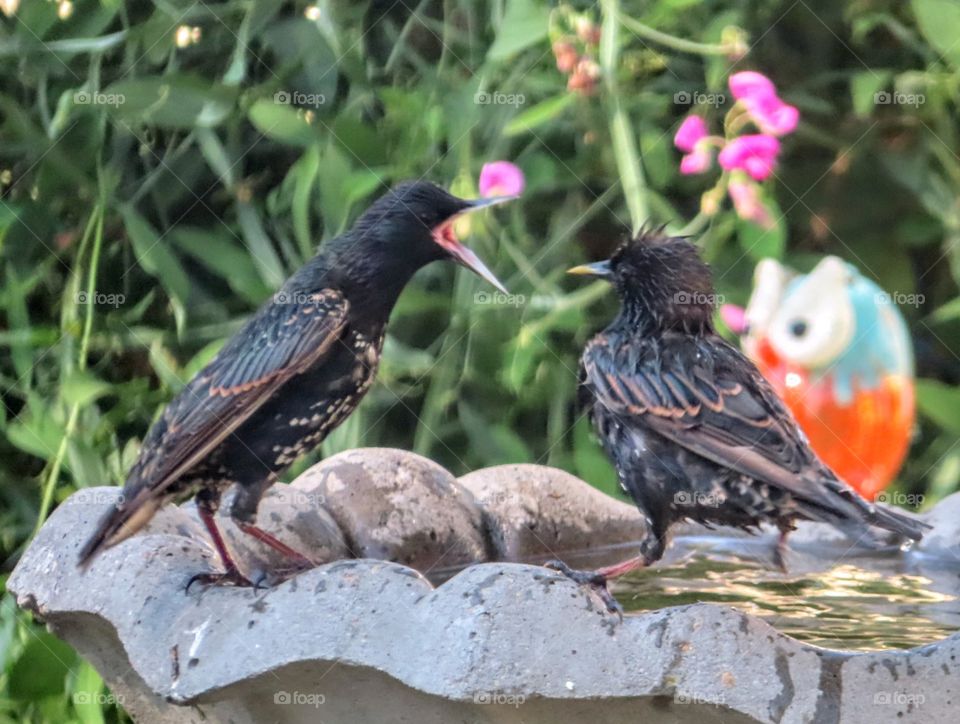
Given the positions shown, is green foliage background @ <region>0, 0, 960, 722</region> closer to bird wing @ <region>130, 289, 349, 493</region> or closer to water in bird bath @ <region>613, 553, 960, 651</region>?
water in bird bath @ <region>613, 553, 960, 651</region>

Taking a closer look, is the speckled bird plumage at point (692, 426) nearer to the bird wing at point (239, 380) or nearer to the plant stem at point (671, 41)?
the bird wing at point (239, 380)

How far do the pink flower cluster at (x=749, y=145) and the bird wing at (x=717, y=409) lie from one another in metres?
1.15

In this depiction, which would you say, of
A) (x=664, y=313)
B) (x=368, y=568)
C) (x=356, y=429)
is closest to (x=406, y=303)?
(x=356, y=429)

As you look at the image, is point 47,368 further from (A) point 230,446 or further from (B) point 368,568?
(B) point 368,568

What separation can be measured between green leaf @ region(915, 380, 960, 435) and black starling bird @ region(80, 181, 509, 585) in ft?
5.75

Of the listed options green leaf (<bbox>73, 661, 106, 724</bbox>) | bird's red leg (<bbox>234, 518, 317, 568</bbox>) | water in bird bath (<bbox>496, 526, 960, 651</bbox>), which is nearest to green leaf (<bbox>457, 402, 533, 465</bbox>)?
water in bird bath (<bbox>496, 526, 960, 651</bbox>)

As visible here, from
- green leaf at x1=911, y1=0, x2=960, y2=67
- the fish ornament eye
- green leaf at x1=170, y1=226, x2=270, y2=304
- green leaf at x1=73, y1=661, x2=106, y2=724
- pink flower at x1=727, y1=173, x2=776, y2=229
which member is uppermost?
green leaf at x1=911, y1=0, x2=960, y2=67

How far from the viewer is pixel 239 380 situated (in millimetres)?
2318

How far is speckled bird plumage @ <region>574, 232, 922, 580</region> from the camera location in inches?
88.3

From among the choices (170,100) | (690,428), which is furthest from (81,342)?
(690,428)

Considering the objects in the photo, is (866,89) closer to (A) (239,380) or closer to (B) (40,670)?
(A) (239,380)

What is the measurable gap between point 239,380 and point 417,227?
423 millimetres

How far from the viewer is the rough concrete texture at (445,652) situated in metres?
1.71

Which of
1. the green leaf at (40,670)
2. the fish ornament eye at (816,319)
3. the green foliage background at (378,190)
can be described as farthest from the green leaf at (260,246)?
the fish ornament eye at (816,319)
